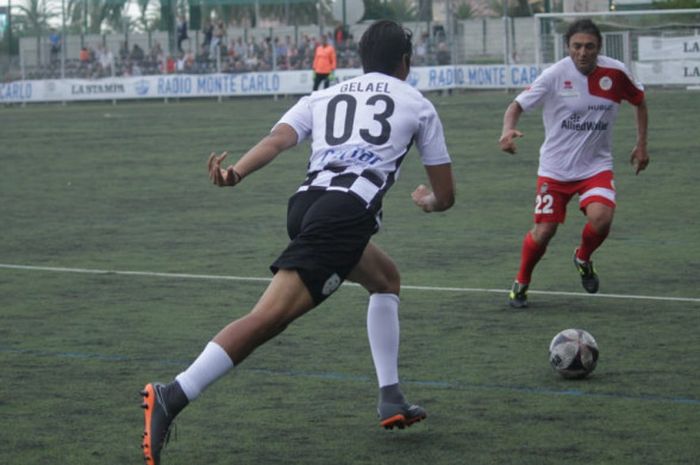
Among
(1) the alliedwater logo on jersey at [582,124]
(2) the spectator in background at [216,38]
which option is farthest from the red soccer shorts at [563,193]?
(2) the spectator in background at [216,38]

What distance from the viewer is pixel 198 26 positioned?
50.9 meters

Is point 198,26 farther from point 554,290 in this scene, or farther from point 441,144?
point 441,144

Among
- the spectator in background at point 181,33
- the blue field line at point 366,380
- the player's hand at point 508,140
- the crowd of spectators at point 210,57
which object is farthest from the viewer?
the spectator in background at point 181,33

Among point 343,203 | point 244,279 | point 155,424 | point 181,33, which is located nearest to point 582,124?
point 244,279

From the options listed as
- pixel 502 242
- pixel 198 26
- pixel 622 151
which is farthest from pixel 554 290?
pixel 198 26

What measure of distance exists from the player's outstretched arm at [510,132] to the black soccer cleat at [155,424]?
3.99m

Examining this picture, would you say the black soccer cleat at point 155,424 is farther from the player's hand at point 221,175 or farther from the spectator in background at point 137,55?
the spectator in background at point 137,55

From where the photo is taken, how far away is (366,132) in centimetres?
621

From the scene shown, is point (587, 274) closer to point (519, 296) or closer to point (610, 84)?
point (519, 296)

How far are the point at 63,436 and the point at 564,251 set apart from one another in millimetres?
6978

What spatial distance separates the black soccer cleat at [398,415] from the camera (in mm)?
6402

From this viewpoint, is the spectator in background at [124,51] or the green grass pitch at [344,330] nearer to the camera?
the green grass pitch at [344,330]

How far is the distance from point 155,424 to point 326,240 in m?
0.98

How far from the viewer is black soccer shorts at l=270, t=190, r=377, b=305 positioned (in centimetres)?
591
